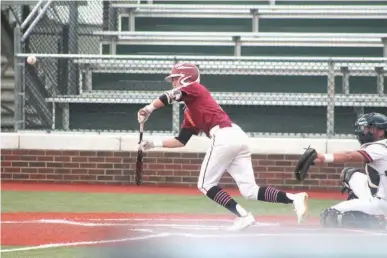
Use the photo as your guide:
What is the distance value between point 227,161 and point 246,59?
12.7ft

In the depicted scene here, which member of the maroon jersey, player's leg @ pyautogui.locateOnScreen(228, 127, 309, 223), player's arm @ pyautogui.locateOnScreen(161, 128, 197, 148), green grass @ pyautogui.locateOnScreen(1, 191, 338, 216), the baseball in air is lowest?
green grass @ pyautogui.locateOnScreen(1, 191, 338, 216)

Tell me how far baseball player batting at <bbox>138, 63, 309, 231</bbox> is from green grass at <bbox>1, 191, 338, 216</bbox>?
1.57 metres

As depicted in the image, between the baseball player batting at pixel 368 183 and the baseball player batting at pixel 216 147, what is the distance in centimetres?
38

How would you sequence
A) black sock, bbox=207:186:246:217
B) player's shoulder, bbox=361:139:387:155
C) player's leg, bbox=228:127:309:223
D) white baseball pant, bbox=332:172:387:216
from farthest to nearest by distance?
player's leg, bbox=228:127:309:223 → black sock, bbox=207:186:246:217 → white baseball pant, bbox=332:172:387:216 → player's shoulder, bbox=361:139:387:155

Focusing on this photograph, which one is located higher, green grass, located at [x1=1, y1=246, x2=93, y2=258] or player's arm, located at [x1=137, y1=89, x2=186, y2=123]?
player's arm, located at [x1=137, y1=89, x2=186, y2=123]

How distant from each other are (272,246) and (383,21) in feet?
43.3

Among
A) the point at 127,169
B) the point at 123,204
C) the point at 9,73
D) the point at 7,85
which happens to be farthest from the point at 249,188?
the point at 9,73

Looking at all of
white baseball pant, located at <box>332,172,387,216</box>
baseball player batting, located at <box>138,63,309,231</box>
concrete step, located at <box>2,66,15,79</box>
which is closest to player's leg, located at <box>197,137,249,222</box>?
baseball player batting, located at <box>138,63,309,231</box>

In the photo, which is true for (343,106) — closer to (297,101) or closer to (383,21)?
(297,101)

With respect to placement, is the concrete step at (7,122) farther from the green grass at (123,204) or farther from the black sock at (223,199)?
the black sock at (223,199)

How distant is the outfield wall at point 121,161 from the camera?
11.5 metres

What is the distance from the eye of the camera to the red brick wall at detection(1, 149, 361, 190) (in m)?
11.6

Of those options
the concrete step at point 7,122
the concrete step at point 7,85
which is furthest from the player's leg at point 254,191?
the concrete step at point 7,85

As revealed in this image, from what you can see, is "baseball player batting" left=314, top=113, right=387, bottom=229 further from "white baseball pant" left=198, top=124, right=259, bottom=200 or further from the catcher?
"white baseball pant" left=198, top=124, right=259, bottom=200
